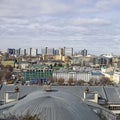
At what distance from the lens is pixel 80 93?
26.2 metres

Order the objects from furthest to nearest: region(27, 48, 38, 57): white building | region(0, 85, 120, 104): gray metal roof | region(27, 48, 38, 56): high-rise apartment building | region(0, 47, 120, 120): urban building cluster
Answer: region(27, 48, 38, 56): high-rise apartment building, region(27, 48, 38, 57): white building, region(0, 85, 120, 104): gray metal roof, region(0, 47, 120, 120): urban building cluster

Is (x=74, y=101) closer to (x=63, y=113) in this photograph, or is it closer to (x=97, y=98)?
(x=63, y=113)

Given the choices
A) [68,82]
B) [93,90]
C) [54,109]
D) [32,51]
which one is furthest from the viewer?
[32,51]

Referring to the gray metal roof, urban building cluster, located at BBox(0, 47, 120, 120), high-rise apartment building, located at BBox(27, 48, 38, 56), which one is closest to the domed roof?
urban building cluster, located at BBox(0, 47, 120, 120)

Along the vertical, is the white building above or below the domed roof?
above

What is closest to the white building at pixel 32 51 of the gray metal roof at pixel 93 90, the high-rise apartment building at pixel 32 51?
the high-rise apartment building at pixel 32 51

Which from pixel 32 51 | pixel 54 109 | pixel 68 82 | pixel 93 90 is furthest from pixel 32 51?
pixel 54 109

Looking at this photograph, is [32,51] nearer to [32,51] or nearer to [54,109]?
[32,51]

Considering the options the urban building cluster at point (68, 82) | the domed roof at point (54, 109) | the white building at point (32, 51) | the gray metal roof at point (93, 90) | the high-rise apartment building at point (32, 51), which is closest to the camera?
the domed roof at point (54, 109)

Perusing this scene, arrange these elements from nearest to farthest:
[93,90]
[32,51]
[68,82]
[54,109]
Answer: [54,109] < [93,90] < [68,82] < [32,51]

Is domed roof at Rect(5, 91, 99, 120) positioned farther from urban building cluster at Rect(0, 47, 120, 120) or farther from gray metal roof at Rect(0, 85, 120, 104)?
gray metal roof at Rect(0, 85, 120, 104)

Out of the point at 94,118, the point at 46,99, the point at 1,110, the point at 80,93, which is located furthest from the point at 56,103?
the point at 80,93

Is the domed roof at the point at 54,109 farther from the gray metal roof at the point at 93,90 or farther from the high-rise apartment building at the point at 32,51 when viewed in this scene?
the high-rise apartment building at the point at 32,51

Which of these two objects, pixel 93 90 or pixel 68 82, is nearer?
pixel 93 90
